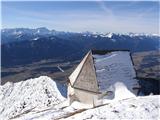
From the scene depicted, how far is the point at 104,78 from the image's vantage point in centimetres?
4616

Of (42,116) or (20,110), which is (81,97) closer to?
(42,116)

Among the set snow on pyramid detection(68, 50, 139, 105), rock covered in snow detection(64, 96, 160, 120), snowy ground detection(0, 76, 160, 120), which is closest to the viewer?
rock covered in snow detection(64, 96, 160, 120)

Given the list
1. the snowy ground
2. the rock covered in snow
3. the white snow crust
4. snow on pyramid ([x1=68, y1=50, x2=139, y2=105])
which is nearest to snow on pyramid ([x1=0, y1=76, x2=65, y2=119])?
the snowy ground

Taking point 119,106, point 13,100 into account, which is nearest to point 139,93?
point 119,106

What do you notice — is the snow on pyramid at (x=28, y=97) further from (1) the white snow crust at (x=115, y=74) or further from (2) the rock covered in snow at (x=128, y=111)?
(2) the rock covered in snow at (x=128, y=111)

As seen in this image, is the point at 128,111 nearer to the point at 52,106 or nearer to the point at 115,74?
the point at 115,74

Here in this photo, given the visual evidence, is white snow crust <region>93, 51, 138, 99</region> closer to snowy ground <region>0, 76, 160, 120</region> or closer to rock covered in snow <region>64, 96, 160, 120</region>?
snowy ground <region>0, 76, 160, 120</region>

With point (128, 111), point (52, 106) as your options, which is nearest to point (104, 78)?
point (128, 111)

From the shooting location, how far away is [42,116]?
4547 centimetres

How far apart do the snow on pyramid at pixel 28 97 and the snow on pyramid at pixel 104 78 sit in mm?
17472

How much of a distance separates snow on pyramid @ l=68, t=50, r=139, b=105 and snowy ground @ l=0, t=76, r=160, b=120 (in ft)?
2.87

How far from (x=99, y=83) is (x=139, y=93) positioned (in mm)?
5409

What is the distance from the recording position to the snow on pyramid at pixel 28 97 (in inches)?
2697

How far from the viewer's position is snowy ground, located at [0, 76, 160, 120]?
3728cm
